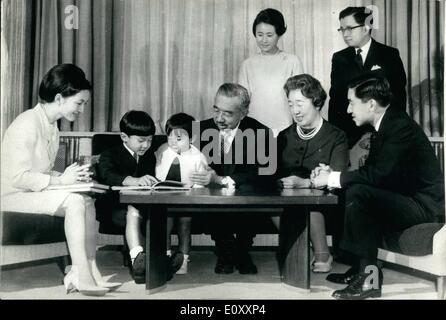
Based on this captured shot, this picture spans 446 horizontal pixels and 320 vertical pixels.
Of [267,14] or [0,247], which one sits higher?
[267,14]

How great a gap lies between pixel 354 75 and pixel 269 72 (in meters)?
0.55

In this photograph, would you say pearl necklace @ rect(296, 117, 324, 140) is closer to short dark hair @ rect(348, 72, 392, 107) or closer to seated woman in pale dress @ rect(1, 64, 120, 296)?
short dark hair @ rect(348, 72, 392, 107)

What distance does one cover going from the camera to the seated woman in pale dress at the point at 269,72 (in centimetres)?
355

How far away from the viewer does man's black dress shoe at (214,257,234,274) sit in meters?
2.87

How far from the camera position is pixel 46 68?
3.77 metres

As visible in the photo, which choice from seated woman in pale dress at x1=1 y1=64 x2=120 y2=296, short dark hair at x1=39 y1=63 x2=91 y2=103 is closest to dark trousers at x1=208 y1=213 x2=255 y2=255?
seated woman in pale dress at x1=1 y1=64 x2=120 y2=296

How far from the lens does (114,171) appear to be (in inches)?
115

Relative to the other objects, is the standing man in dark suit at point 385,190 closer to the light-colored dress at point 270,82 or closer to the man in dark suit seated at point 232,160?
the man in dark suit seated at point 232,160

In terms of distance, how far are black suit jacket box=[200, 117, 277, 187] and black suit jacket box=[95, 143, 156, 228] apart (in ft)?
1.31

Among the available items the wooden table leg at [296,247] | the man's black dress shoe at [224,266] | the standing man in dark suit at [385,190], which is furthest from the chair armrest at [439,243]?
the man's black dress shoe at [224,266]
